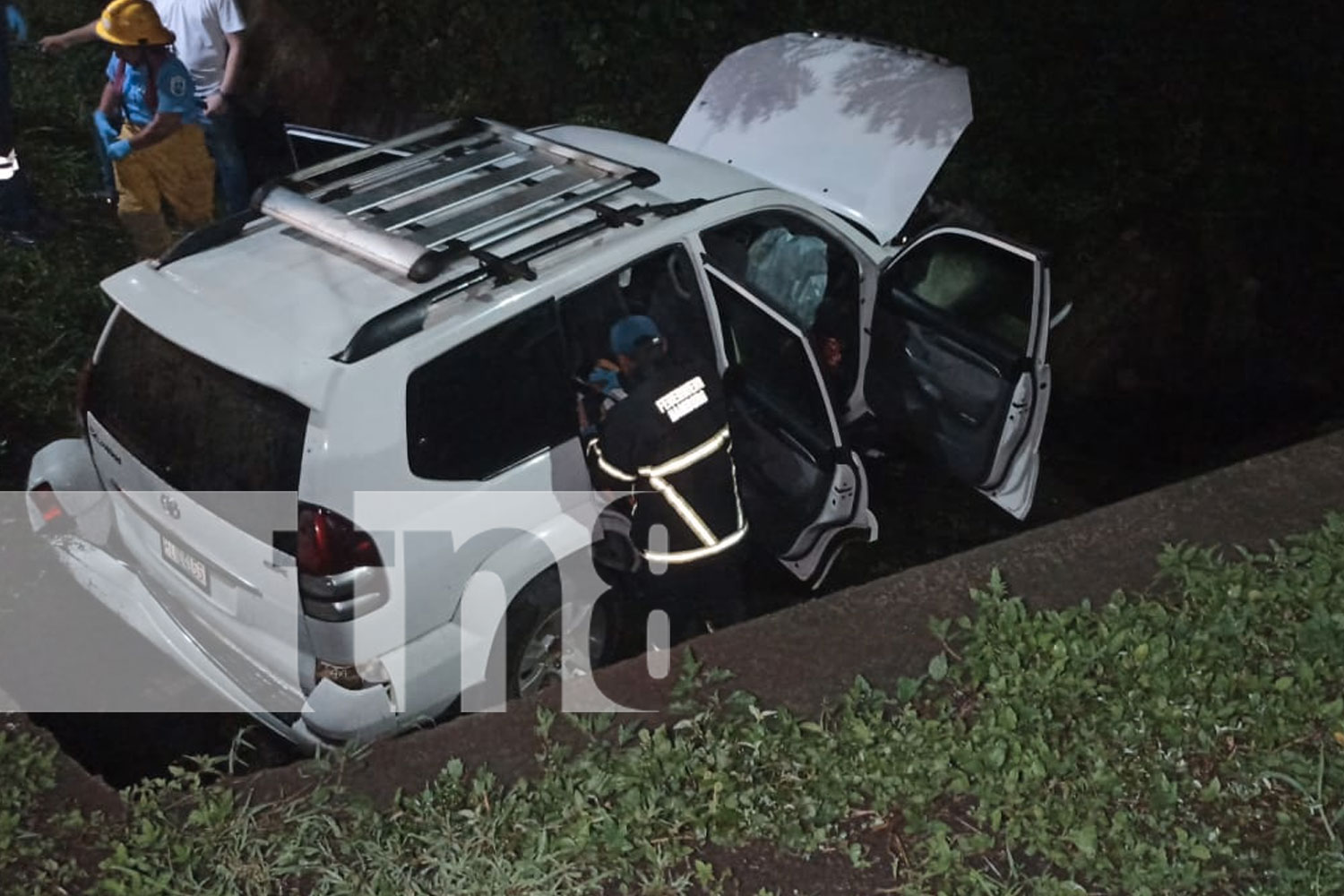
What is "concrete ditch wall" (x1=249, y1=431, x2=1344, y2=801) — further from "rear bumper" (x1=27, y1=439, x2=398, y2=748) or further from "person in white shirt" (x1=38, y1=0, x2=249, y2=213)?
"person in white shirt" (x1=38, y1=0, x2=249, y2=213)

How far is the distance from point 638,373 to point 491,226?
691 millimetres

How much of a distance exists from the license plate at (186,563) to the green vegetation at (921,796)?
2.20ft

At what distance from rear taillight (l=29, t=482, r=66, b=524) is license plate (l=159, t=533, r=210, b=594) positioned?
57 centimetres

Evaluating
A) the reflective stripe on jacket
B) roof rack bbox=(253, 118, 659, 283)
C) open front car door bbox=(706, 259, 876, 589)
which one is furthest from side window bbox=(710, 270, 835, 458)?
roof rack bbox=(253, 118, 659, 283)

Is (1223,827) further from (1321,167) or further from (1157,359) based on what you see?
(1321,167)

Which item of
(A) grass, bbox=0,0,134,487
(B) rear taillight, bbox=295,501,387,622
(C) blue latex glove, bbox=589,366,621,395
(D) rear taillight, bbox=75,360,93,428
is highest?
(C) blue latex glove, bbox=589,366,621,395

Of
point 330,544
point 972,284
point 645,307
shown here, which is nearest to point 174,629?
point 330,544

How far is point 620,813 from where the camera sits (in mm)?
3535

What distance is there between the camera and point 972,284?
568 centimetres

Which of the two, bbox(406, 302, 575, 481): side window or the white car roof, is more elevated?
the white car roof

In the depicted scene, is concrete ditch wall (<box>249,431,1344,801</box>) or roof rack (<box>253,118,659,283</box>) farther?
roof rack (<box>253,118,659,283</box>)

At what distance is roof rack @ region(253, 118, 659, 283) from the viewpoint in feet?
14.4

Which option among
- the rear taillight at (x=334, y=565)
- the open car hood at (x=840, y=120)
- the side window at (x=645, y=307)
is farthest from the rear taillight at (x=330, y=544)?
the open car hood at (x=840, y=120)

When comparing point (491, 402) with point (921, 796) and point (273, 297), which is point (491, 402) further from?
point (921, 796)
